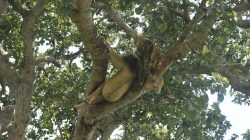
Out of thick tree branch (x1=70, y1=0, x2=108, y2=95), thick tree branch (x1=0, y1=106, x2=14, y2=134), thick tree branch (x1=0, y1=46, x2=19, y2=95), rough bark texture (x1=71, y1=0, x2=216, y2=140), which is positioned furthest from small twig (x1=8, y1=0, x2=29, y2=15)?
thick tree branch (x1=70, y1=0, x2=108, y2=95)

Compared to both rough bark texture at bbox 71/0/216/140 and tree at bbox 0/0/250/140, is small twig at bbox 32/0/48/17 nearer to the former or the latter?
tree at bbox 0/0/250/140

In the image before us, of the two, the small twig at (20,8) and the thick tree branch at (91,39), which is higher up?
the small twig at (20,8)

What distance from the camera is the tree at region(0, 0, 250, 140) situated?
6.52 meters

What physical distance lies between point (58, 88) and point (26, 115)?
285cm

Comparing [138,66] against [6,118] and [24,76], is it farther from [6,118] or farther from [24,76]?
[6,118]

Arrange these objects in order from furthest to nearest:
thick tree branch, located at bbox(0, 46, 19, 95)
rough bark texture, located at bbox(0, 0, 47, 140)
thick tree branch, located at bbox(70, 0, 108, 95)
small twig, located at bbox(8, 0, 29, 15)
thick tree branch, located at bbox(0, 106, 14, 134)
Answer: thick tree branch, located at bbox(0, 106, 14, 134), small twig, located at bbox(8, 0, 29, 15), thick tree branch, located at bbox(0, 46, 19, 95), rough bark texture, located at bbox(0, 0, 47, 140), thick tree branch, located at bbox(70, 0, 108, 95)

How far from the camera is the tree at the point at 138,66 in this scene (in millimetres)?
6516

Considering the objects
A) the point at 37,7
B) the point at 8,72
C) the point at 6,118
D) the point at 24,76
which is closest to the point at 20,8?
the point at 37,7

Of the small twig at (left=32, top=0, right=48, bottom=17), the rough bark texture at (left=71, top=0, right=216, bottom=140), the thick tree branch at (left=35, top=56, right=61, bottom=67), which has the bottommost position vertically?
the rough bark texture at (left=71, top=0, right=216, bottom=140)

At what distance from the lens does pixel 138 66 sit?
264 inches

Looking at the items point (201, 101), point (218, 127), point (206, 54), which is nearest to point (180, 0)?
point (206, 54)

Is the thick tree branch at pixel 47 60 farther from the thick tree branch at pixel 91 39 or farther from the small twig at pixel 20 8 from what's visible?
the thick tree branch at pixel 91 39

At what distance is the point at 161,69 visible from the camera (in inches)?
259

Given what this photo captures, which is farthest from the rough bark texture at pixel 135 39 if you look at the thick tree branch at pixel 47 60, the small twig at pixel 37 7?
the thick tree branch at pixel 47 60
